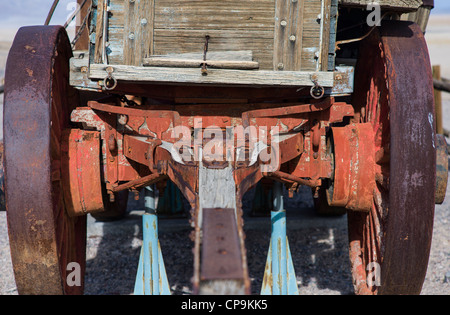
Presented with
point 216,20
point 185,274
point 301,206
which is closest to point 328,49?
point 216,20

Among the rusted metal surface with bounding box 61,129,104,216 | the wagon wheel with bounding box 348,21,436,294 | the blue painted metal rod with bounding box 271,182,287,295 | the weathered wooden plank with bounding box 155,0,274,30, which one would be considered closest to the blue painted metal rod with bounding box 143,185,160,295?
the rusted metal surface with bounding box 61,129,104,216

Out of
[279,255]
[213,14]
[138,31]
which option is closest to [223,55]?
[213,14]

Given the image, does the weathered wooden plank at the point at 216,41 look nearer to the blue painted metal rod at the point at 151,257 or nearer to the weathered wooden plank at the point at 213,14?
the weathered wooden plank at the point at 213,14

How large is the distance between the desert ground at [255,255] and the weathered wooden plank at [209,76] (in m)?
1.76

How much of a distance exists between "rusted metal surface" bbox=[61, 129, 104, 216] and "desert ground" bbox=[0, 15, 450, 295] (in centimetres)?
117

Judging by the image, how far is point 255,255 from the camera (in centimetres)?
427

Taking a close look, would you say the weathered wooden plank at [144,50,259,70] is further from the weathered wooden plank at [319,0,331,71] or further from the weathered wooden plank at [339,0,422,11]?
the weathered wooden plank at [339,0,422,11]

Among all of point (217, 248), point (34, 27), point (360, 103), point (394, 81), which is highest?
point (34, 27)

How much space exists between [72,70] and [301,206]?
3310mm

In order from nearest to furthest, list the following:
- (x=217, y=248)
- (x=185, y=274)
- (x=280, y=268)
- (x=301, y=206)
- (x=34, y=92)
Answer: (x=217, y=248), (x=34, y=92), (x=280, y=268), (x=185, y=274), (x=301, y=206)

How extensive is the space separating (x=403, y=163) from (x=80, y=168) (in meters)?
1.68

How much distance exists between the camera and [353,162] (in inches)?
111

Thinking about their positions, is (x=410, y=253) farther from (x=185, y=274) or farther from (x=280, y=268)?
(x=185, y=274)

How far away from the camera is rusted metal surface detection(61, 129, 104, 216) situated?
2748 millimetres
